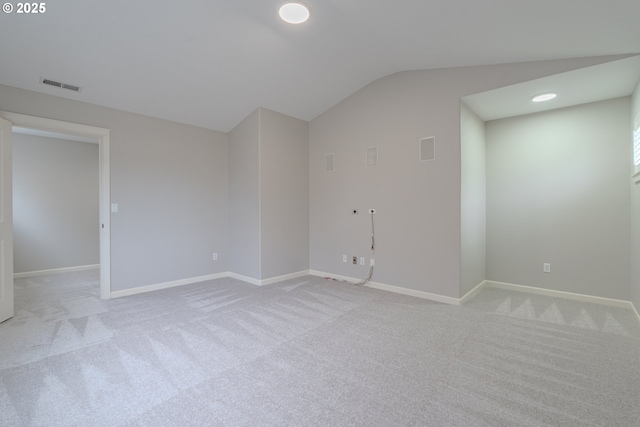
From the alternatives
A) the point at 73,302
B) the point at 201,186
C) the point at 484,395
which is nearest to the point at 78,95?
the point at 201,186

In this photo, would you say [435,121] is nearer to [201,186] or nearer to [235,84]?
[235,84]

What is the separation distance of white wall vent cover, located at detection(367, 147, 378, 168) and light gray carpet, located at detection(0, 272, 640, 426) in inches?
76.1

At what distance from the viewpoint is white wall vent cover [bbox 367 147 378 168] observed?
425cm

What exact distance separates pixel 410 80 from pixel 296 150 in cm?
205

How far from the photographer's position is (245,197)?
15.3 feet

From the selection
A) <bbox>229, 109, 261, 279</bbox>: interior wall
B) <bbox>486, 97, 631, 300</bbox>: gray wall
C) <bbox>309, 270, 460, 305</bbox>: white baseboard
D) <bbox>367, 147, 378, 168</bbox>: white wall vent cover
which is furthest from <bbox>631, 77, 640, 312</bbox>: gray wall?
<bbox>229, 109, 261, 279</bbox>: interior wall

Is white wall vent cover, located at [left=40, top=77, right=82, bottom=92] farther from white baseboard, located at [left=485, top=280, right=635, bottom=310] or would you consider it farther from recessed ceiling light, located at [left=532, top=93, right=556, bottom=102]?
white baseboard, located at [left=485, top=280, right=635, bottom=310]

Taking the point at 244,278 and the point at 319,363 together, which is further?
the point at 244,278

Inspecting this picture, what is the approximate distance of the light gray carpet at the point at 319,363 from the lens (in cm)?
165

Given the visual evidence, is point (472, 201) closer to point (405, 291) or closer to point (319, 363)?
point (405, 291)

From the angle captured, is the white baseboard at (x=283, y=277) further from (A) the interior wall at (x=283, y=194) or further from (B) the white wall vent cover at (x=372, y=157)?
(B) the white wall vent cover at (x=372, y=157)

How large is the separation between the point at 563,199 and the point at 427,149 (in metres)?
1.90

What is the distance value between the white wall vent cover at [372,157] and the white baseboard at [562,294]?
2.44 m

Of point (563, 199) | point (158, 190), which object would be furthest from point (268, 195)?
point (563, 199)
